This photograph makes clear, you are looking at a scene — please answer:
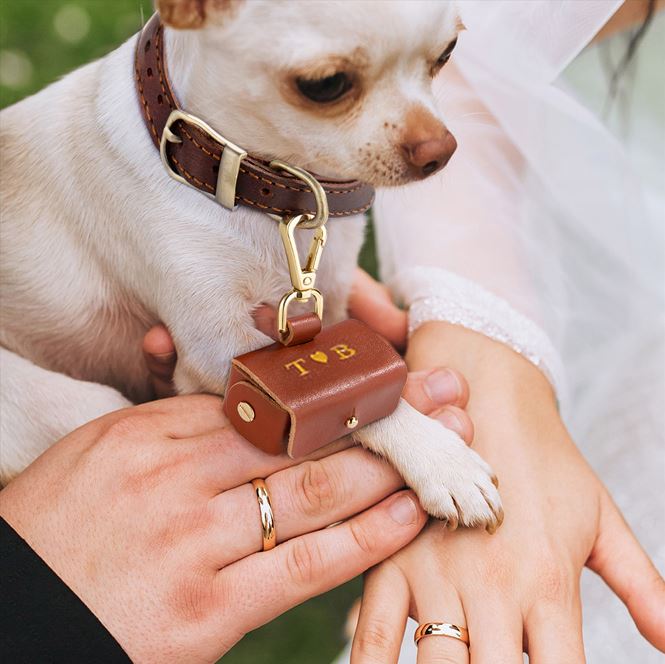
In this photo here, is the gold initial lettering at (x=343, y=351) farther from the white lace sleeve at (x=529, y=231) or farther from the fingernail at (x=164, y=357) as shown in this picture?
the white lace sleeve at (x=529, y=231)

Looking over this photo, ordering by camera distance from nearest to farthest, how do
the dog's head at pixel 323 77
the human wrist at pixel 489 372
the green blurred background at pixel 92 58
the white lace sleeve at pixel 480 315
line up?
the dog's head at pixel 323 77
the human wrist at pixel 489 372
the white lace sleeve at pixel 480 315
the green blurred background at pixel 92 58

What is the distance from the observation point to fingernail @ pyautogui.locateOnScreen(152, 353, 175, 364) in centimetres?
117

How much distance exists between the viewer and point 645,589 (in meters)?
1.08

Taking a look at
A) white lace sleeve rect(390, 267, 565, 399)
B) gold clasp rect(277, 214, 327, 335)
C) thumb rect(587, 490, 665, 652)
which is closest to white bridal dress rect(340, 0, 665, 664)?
white lace sleeve rect(390, 267, 565, 399)

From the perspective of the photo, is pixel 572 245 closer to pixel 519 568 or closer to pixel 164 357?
pixel 519 568

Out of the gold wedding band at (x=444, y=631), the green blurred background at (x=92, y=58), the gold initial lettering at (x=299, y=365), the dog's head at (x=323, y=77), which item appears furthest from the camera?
the green blurred background at (x=92, y=58)

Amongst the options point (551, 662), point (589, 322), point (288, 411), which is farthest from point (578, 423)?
point (288, 411)

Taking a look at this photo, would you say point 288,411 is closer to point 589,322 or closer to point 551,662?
point 551,662

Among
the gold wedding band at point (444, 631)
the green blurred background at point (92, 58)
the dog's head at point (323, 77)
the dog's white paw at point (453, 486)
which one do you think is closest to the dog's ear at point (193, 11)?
the dog's head at point (323, 77)

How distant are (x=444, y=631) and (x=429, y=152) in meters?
0.64

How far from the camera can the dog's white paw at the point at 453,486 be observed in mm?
1020

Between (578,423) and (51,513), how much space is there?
104cm

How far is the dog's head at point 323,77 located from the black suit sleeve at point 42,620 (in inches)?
23.6

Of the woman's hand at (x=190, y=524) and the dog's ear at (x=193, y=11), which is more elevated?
the dog's ear at (x=193, y=11)
